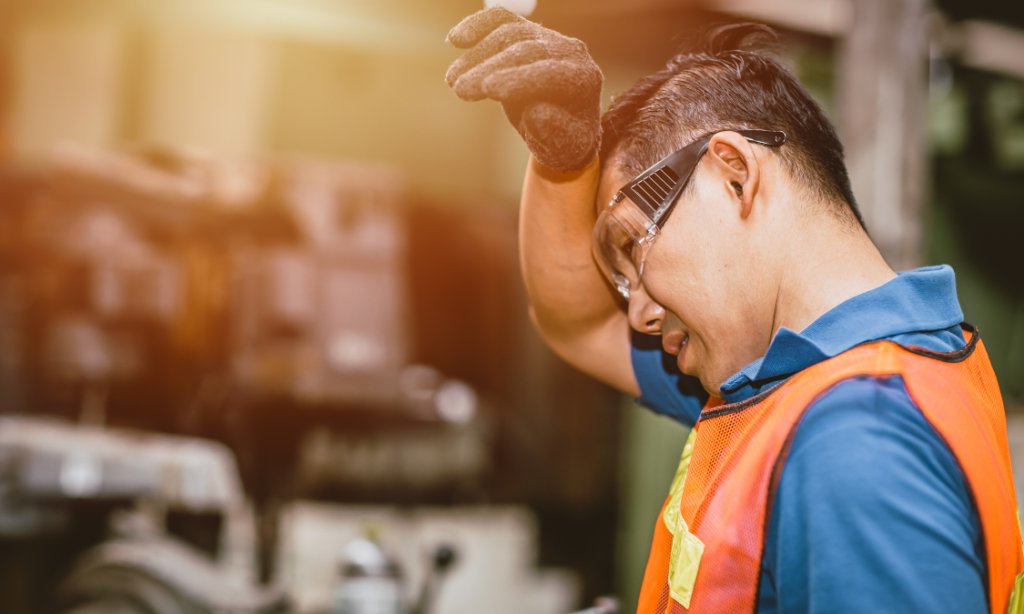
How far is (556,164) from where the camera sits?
1021mm

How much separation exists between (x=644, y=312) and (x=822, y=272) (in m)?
0.28

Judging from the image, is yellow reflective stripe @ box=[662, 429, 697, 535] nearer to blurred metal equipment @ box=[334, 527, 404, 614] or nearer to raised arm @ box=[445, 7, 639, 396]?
raised arm @ box=[445, 7, 639, 396]

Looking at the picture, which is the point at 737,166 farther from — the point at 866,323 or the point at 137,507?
the point at 137,507

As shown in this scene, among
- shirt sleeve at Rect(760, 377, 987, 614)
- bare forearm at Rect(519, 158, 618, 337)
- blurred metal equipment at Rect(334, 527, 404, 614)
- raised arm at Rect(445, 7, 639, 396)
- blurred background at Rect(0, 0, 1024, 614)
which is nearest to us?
shirt sleeve at Rect(760, 377, 987, 614)

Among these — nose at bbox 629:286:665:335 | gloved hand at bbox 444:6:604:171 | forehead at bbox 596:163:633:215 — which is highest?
gloved hand at bbox 444:6:604:171

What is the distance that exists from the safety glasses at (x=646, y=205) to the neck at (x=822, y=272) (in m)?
0.13

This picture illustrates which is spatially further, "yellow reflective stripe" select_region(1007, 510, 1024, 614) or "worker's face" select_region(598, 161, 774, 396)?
"worker's face" select_region(598, 161, 774, 396)

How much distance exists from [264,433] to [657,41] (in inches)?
126

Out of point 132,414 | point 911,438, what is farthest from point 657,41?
point 911,438

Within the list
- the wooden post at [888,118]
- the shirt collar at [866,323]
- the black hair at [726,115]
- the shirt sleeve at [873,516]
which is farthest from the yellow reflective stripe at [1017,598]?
the wooden post at [888,118]

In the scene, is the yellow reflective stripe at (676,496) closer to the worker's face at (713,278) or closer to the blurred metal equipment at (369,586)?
the worker's face at (713,278)

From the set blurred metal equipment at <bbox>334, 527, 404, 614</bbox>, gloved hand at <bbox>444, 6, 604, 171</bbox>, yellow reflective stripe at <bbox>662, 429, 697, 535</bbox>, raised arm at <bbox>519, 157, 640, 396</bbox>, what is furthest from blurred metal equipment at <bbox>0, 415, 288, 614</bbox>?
gloved hand at <bbox>444, 6, 604, 171</bbox>

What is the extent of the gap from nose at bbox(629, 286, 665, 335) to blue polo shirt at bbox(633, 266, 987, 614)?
29 cm

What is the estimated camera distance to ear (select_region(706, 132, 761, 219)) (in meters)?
0.89
